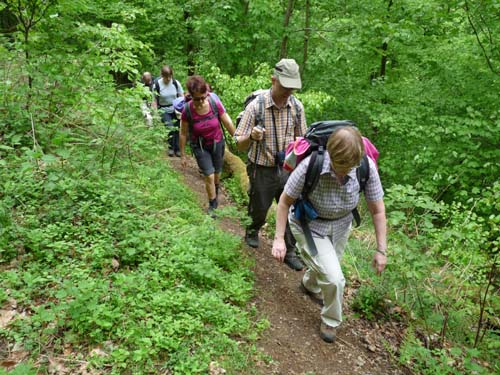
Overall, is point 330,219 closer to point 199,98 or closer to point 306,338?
point 306,338

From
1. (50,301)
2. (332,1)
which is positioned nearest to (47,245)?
(50,301)

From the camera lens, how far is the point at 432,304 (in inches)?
174

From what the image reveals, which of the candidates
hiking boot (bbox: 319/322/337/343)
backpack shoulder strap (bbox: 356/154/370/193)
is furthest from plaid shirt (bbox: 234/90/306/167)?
hiking boot (bbox: 319/322/337/343)

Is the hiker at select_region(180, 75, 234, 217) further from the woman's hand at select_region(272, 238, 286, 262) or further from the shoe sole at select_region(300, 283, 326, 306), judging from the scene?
the woman's hand at select_region(272, 238, 286, 262)

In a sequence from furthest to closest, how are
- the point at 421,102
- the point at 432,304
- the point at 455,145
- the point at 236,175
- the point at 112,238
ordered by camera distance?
1. the point at 421,102
2. the point at 236,175
3. the point at 455,145
4. the point at 432,304
5. the point at 112,238

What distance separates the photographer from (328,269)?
312cm

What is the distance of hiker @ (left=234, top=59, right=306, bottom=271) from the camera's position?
3.82 meters

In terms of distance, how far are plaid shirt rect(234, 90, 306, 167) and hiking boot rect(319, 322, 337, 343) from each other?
182cm

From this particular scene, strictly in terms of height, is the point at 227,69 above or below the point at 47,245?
above

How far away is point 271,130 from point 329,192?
1.27 metres

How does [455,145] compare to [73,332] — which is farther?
[455,145]

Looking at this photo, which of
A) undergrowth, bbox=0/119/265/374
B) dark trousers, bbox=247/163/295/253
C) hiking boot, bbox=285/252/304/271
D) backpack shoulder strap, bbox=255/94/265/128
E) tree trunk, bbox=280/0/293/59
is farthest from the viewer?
tree trunk, bbox=280/0/293/59

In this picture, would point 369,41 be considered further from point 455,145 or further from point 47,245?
point 47,245

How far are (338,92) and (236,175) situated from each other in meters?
5.70
